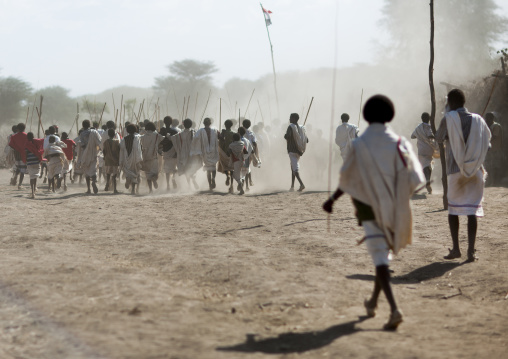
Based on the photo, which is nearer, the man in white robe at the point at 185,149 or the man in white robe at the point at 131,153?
the man in white robe at the point at 131,153

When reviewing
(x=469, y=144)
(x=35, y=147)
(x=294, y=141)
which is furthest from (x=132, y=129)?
(x=469, y=144)

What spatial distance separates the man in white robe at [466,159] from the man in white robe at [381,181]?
2.81 meters

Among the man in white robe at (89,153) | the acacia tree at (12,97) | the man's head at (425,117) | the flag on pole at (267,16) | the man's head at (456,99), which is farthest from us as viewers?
the acacia tree at (12,97)

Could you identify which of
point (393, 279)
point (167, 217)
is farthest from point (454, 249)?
point (167, 217)

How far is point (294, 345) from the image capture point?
4770 mm

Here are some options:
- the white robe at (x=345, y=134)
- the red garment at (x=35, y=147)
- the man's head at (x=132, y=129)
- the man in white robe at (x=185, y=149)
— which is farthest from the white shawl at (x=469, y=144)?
the red garment at (x=35, y=147)

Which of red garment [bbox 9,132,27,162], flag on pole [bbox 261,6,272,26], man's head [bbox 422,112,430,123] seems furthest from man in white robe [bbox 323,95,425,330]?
flag on pole [bbox 261,6,272,26]

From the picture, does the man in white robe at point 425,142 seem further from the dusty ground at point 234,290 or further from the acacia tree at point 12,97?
the acacia tree at point 12,97

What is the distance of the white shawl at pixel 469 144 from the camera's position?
7.86 m

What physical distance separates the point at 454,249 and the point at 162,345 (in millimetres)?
4634

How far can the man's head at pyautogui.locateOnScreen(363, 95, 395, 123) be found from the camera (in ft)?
17.3

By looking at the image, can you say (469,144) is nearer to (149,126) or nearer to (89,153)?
(149,126)

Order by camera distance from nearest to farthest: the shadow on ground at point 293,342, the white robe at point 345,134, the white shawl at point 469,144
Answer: the shadow on ground at point 293,342, the white shawl at point 469,144, the white robe at point 345,134

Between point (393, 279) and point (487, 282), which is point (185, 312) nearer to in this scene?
point (393, 279)
